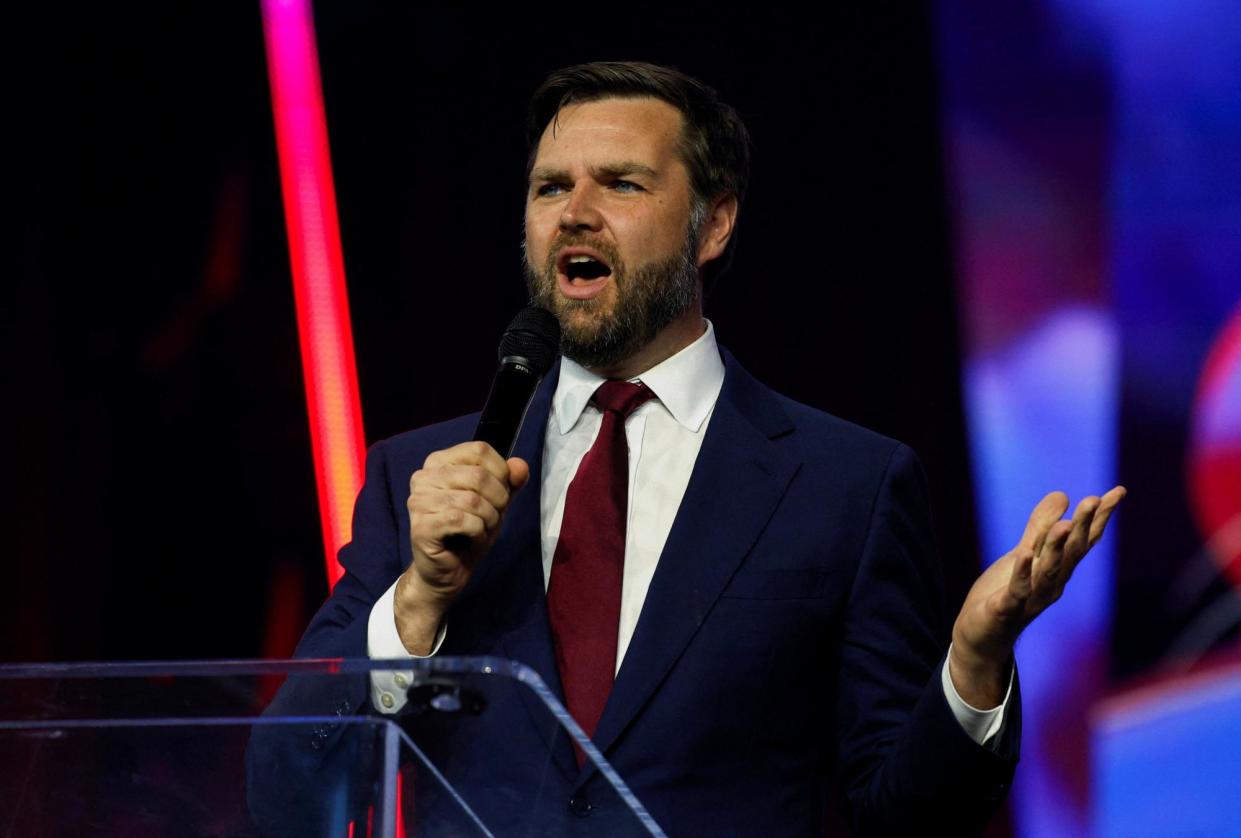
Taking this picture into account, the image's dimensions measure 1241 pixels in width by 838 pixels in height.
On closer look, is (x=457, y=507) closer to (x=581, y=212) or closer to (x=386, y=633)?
(x=386, y=633)

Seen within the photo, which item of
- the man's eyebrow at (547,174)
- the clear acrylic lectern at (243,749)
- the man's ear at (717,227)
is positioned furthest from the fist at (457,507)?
the man's ear at (717,227)

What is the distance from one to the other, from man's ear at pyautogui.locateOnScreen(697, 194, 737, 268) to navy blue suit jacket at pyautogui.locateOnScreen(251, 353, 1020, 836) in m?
0.35

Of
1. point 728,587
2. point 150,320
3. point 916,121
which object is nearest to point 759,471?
point 728,587

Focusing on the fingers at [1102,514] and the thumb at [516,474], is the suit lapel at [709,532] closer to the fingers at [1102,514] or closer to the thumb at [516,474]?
the thumb at [516,474]

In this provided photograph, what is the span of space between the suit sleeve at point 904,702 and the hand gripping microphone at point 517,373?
1.48 feet

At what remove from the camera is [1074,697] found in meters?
2.57

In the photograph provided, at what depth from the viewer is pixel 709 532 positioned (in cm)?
176

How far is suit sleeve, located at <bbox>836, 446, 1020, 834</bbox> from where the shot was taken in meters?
1.57

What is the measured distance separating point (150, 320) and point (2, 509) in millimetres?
445

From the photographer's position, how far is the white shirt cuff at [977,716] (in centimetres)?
156

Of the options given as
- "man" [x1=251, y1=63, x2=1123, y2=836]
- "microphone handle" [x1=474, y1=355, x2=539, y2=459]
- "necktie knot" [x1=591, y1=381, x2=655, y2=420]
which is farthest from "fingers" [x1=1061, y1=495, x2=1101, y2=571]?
"necktie knot" [x1=591, y1=381, x2=655, y2=420]

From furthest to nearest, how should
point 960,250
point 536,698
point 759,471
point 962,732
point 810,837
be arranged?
point 960,250, point 759,471, point 810,837, point 962,732, point 536,698

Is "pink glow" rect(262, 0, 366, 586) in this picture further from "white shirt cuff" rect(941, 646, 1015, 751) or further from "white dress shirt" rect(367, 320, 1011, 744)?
"white shirt cuff" rect(941, 646, 1015, 751)

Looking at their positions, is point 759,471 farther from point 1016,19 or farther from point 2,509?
point 2,509
